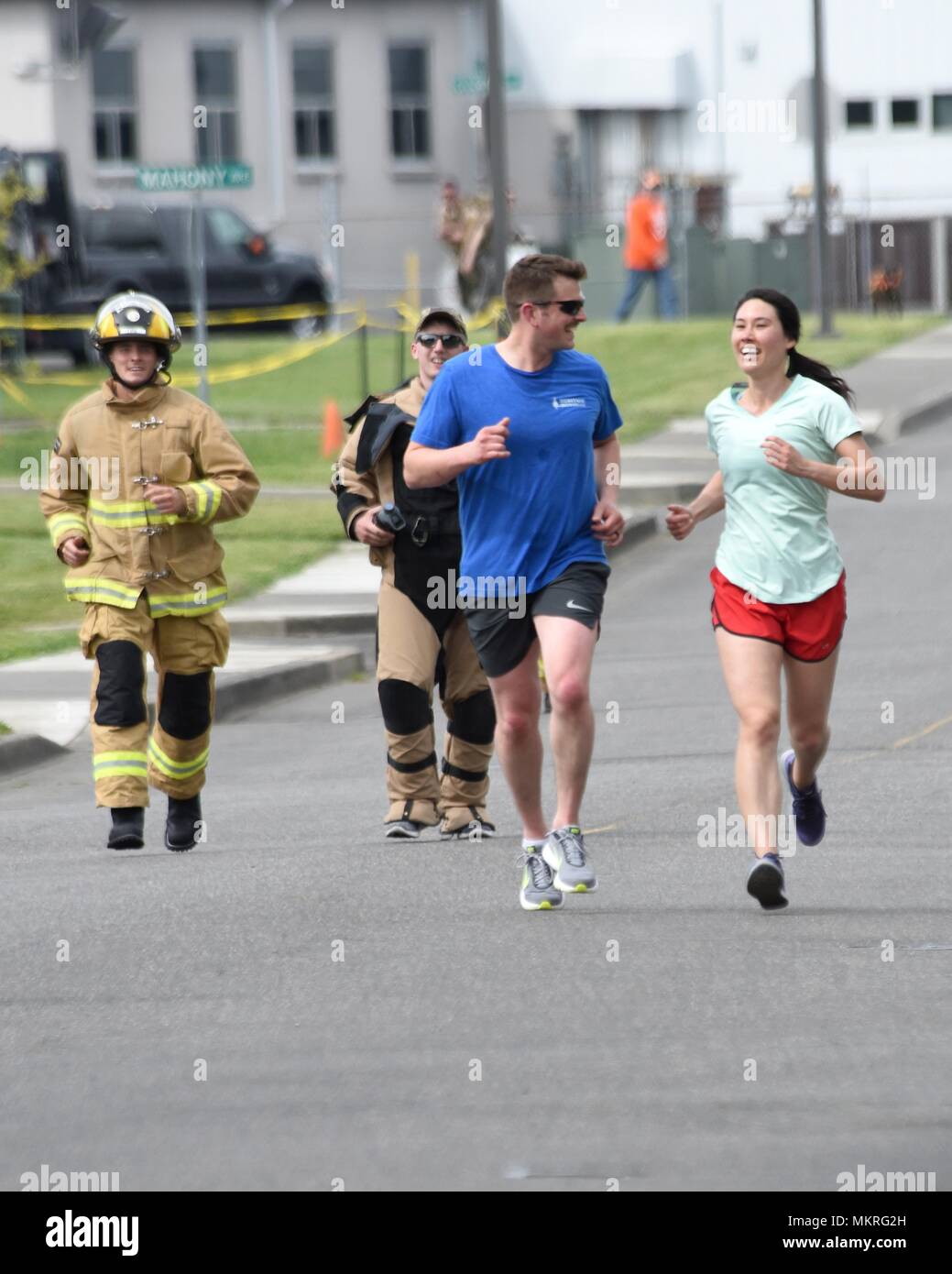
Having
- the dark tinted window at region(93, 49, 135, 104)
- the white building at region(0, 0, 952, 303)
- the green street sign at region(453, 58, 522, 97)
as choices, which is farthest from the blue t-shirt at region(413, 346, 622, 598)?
the dark tinted window at region(93, 49, 135, 104)

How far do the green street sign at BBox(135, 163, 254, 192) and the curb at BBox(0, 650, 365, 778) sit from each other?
212 inches

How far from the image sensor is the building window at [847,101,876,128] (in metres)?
51.6

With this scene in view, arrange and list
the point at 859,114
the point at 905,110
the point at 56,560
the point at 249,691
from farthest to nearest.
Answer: the point at 859,114, the point at 905,110, the point at 56,560, the point at 249,691

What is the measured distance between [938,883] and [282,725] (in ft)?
18.9

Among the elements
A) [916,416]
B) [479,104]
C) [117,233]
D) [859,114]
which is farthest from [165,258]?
[916,416]

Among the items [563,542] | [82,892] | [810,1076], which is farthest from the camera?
[82,892]

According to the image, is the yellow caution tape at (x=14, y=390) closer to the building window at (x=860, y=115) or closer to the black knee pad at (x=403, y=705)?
the black knee pad at (x=403, y=705)

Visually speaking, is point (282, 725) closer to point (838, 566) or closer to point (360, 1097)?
point (838, 566)

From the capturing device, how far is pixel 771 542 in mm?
8625

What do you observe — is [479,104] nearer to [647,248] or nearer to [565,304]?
[647,248]

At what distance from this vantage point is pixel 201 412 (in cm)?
995

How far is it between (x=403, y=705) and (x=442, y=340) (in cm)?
134

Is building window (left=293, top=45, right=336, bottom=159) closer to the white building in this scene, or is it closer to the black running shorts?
the white building
